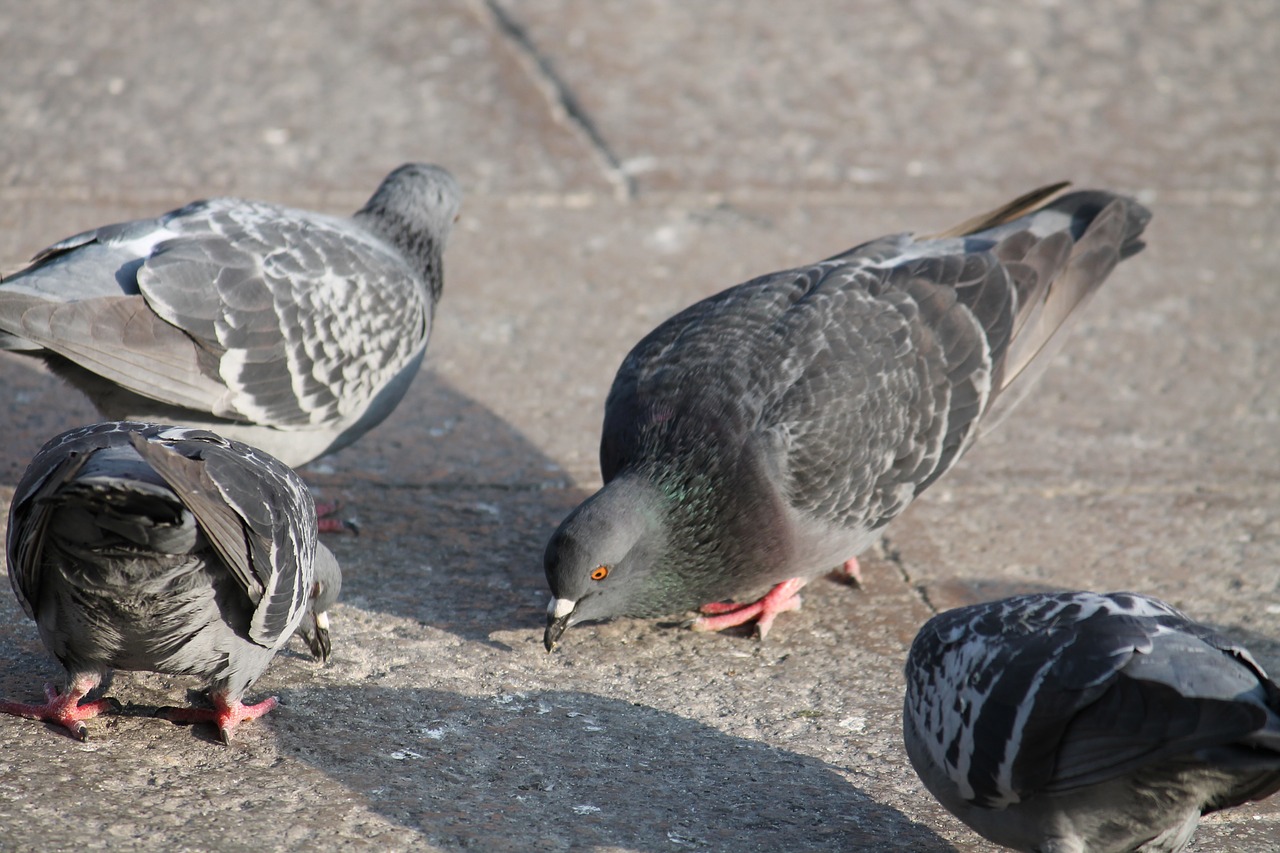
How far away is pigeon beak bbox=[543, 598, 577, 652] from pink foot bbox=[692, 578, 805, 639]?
59 centimetres

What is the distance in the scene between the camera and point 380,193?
5.57m

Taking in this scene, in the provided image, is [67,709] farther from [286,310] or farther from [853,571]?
[853,571]

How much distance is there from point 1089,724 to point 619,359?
343 centimetres

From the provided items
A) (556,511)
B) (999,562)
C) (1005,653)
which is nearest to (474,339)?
(556,511)

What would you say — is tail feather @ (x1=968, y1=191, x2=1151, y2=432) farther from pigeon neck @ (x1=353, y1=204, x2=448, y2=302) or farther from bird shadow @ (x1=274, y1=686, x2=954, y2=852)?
pigeon neck @ (x1=353, y1=204, x2=448, y2=302)

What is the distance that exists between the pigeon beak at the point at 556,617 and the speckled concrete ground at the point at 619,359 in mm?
122

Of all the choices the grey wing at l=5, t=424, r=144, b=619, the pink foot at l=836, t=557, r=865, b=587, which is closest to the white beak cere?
the pink foot at l=836, t=557, r=865, b=587

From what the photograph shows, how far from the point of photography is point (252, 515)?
3.35m

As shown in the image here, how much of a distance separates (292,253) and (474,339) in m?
1.53

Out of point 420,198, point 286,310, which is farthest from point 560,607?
point 420,198

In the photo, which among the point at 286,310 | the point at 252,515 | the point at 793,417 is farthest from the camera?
the point at 286,310

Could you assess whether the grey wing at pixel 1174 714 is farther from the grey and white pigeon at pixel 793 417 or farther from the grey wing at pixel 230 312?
the grey wing at pixel 230 312

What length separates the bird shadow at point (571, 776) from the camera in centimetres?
332

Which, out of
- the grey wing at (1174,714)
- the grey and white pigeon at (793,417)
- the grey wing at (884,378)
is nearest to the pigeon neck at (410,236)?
the grey and white pigeon at (793,417)
